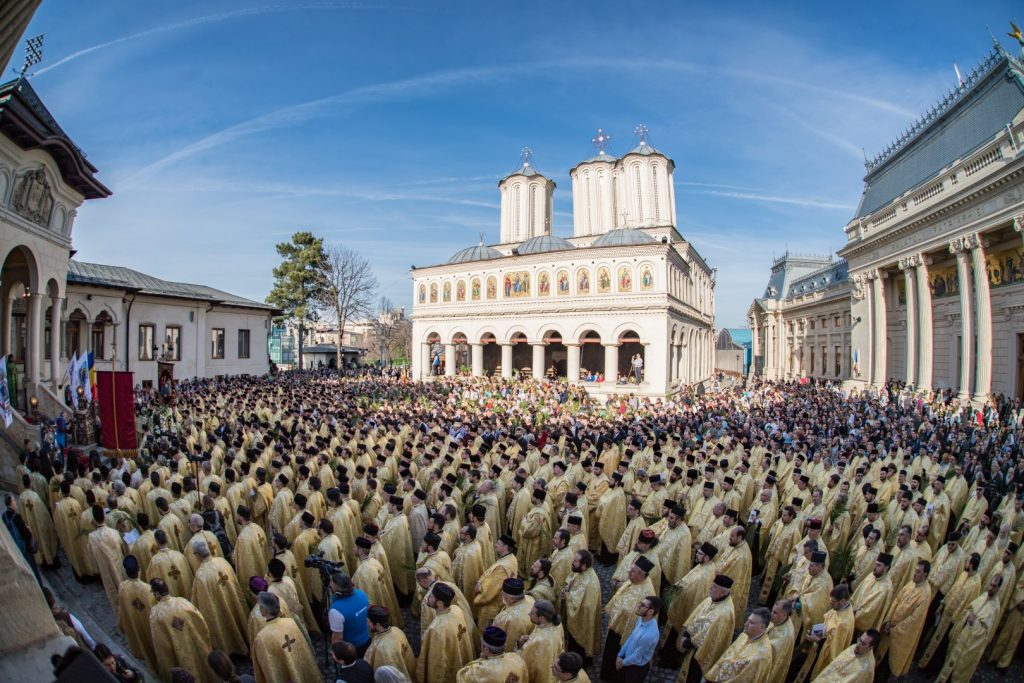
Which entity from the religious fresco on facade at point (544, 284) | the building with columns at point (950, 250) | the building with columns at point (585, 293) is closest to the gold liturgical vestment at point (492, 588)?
the building with columns at point (950, 250)

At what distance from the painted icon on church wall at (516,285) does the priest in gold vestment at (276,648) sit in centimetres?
3065

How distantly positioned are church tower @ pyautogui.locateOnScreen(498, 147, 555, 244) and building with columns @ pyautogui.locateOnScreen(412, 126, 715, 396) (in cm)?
9

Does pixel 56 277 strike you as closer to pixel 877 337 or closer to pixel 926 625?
pixel 926 625

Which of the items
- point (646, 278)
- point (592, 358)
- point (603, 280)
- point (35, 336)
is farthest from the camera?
point (592, 358)

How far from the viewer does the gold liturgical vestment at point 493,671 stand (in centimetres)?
412

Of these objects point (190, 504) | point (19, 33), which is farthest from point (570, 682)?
point (190, 504)

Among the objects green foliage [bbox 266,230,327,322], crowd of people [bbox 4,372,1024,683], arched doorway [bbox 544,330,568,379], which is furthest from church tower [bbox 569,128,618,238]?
crowd of people [bbox 4,372,1024,683]

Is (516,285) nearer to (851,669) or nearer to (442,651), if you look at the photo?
(442,651)

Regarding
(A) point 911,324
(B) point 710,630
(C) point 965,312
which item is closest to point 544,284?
(A) point 911,324

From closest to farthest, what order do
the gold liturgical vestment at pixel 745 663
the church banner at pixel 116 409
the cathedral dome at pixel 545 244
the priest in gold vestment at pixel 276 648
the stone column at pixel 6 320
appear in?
the gold liturgical vestment at pixel 745 663 < the priest in gold vestment at pixel 276 648 < the church banner at pixel 116 409 < the stone column at pixel 6 320 < the cathedral dome at pixel 545 244

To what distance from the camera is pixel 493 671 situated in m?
4.12

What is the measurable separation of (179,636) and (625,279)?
28.7 metres

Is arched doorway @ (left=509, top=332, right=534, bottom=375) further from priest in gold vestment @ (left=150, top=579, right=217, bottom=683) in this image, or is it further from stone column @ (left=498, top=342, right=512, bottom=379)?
priest in gold vestment @ (left=150, top=579, right=217, bottom=683)

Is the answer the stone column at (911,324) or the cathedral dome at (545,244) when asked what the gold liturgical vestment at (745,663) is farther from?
the cathedral dome at (545,244)
